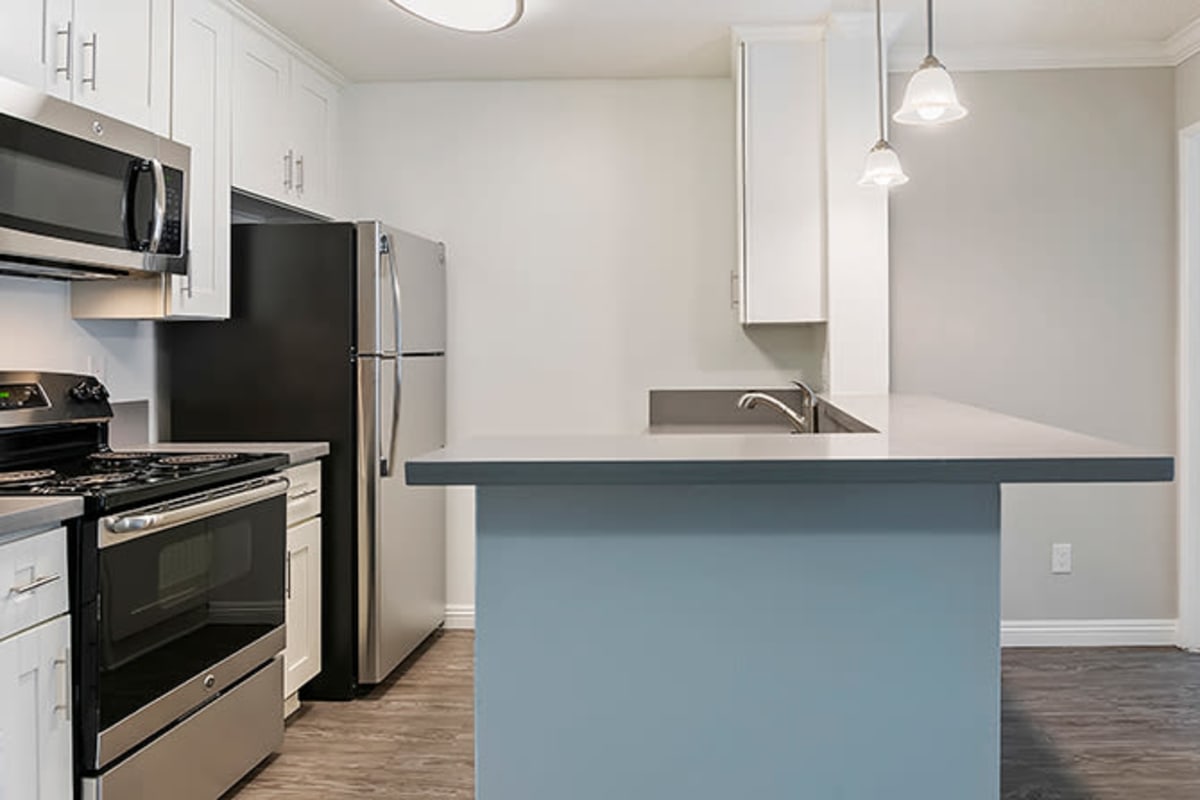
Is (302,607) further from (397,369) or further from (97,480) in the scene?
(97,480)

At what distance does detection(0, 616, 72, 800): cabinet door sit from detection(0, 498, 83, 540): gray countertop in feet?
0.65

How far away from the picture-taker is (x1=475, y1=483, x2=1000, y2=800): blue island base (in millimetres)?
1601

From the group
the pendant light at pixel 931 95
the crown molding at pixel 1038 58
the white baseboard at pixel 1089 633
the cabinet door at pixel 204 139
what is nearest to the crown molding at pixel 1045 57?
the crown molding at pixel 1038 58

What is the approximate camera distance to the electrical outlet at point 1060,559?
393 centimetres

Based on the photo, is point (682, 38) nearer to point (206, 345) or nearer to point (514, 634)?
point (206, 345)

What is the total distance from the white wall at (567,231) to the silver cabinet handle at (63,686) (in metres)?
2.32

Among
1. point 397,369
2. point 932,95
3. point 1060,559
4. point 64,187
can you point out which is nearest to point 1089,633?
point 1060,559

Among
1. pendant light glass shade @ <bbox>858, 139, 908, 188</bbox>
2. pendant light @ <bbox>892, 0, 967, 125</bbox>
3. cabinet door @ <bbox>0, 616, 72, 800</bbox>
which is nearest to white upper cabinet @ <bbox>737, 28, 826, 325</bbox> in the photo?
pendant light glass shade @ <bbox>858, 139, 908, 188</bbox>

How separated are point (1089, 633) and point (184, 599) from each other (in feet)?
10.8

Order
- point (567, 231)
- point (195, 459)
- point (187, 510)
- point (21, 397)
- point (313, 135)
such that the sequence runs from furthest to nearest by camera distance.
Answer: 1. point (567, 231)
2. point (313, 135)
3. point (195, 459)
4. point (21, 397)
5. point (187, 510)

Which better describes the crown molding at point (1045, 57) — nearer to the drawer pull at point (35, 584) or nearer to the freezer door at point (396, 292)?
the freezer door at point (396, 292)

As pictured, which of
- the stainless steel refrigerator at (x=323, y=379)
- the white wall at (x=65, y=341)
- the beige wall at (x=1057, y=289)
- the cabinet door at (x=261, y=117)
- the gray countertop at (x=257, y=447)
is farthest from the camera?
the beige wall at (x=1057, y=289)

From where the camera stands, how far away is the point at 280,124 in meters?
3.58

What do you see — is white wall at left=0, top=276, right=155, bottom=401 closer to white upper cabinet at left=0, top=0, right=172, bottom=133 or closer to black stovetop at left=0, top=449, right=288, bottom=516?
black stovetop at left=0, top=449, right=288, bottom=516
